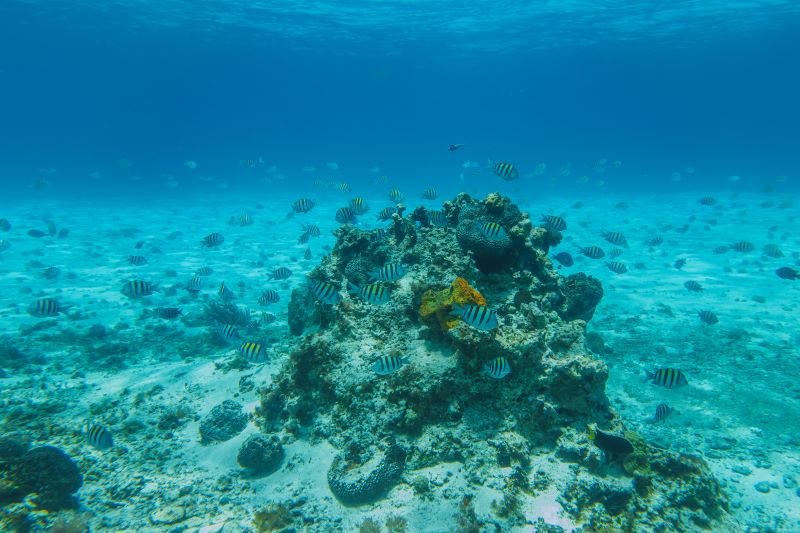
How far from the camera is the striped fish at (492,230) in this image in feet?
20.2

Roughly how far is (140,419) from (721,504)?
842 centimetres

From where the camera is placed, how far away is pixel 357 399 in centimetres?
558

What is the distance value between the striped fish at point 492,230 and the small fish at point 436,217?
165cm

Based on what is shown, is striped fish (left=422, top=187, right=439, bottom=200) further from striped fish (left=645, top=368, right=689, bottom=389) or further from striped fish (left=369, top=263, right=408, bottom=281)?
striped fish (left=645, top=368, right=689, bottom=389)

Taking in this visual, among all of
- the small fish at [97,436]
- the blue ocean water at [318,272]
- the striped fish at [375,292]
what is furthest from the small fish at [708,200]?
the small fish at [97,436]

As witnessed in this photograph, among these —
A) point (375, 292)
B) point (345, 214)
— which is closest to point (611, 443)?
point (375, 292)

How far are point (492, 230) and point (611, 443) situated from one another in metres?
3.03

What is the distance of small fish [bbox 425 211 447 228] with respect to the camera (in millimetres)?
8009

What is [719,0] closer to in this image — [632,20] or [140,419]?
[632,20]

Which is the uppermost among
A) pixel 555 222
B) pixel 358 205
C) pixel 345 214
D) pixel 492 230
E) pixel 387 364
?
pixel 555 222

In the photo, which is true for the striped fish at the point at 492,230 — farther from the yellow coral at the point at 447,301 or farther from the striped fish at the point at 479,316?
the striped fish at the point at 479,316

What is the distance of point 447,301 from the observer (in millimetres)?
5340

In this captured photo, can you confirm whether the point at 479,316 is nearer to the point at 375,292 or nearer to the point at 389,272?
the point at 375,292

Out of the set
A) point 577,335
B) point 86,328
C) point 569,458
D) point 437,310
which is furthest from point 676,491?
point 86,328
